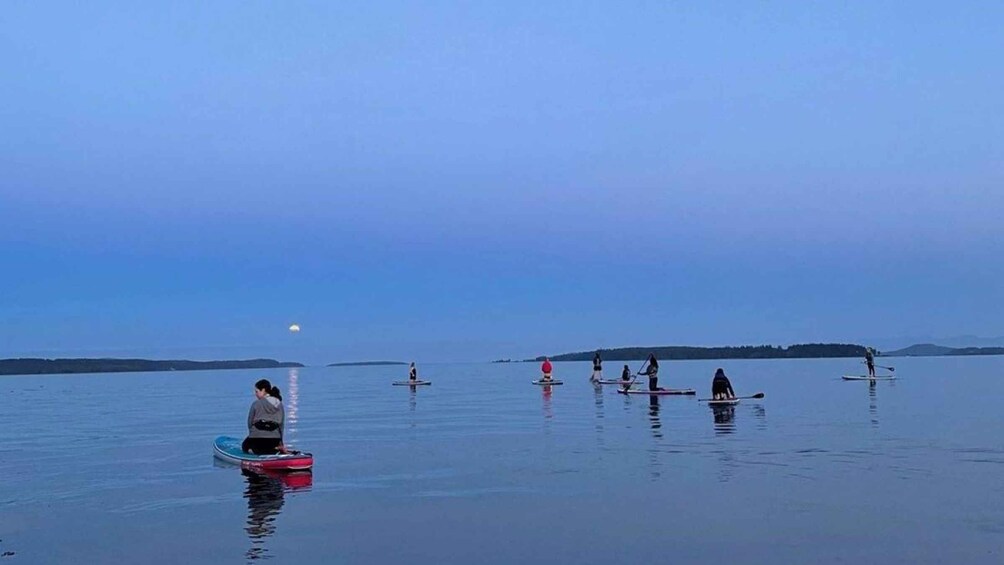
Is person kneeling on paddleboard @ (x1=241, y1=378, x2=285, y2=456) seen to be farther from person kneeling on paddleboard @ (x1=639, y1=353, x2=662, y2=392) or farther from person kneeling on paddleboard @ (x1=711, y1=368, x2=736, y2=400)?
person kneeling on paddleboard @ (x1=639, y1=353, x2=662, y2=392)

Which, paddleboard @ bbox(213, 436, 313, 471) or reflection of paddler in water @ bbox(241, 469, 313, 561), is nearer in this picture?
reflection of paddler in water @ bbox(241, 469, 313, 561)

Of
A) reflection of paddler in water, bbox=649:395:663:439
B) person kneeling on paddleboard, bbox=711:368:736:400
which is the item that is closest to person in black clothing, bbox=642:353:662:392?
reflection of paddler in water, bbox=649:395:663:439

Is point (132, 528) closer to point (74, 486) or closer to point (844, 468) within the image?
point (74, 486)

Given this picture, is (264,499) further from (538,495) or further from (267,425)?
(538,495)

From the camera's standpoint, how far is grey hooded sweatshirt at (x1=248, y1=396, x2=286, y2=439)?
23.1 meters

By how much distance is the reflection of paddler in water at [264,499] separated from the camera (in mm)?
14966

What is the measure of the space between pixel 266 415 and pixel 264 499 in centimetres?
430

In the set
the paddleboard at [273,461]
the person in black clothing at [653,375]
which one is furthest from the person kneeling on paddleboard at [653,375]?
the paddleboard at [273,461]

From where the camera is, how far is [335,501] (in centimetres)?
Result: 1880

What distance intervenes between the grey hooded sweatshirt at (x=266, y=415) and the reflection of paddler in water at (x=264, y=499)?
94 centimetres

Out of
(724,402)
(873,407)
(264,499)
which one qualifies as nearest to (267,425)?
(264,499)

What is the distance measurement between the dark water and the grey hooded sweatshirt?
1.13 metres

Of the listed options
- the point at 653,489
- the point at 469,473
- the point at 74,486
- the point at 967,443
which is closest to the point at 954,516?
the point at 653,489

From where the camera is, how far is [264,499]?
1927 cm
